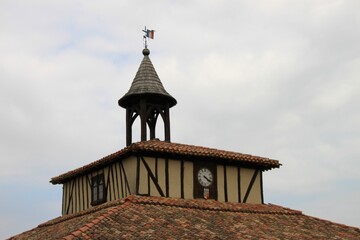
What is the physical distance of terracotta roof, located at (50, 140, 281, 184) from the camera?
75.2ft

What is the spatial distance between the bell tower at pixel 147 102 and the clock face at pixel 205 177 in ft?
10.2

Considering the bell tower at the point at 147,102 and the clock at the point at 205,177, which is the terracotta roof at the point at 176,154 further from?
the bell tower at the point at 147,102

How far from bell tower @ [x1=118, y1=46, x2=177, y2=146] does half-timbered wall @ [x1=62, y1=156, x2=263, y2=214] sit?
93.7 inches

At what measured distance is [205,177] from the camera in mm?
24469

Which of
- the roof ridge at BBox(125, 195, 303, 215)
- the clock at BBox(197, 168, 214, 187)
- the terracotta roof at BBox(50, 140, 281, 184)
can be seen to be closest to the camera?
the roof ridge at BBox(125, 195, 303, 215)

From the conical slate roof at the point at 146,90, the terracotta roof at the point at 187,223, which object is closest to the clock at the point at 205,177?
the terracotta roof at the point at 187,223

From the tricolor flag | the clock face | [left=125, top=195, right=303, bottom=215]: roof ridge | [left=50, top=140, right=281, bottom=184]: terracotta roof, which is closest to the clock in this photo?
the clock face

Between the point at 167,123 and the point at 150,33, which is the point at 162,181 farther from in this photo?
the point at 150,33

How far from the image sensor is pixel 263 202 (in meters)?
26.5

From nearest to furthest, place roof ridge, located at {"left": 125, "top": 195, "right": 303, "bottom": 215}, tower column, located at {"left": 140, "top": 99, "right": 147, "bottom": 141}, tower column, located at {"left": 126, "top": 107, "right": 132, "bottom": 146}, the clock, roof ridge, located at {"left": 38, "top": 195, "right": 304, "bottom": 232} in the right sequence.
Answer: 1. roof ridge, located at {"left": 38, "top": 195, "right": 304, "bottom": 232}
2. roof ridge, located at {"left": 125, "top": 195, "right": 303, "bottom": 215}
3. the clock
4. tower column, located at {"left": 140, "top": 99, "right": 147, "bottom": 141}
5. tower column, located at {"left": 126, "top": 107, "right": 132, "bottom": 146}

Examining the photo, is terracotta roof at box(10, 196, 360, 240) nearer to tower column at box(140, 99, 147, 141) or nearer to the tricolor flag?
tower column at box(140, 99, 147, 141)

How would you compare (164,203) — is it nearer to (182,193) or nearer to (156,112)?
(182,193)

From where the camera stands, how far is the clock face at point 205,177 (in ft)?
79.8

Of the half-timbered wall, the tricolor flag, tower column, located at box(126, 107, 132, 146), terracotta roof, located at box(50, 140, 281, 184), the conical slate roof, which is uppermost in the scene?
the tricolor flag
